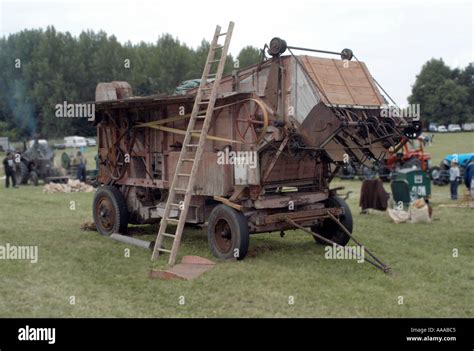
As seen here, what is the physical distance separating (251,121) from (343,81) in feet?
5.66

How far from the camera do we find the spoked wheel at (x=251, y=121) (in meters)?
9.77

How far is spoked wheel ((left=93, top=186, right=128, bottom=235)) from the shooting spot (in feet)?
42.1

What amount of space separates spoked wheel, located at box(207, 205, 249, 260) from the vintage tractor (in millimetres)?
17

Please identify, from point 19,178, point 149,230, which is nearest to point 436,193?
point 149,230

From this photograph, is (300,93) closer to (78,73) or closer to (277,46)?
(277,46)

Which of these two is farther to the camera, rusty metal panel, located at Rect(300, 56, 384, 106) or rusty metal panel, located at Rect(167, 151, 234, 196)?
rusty metal panel, located at Rect(167, 151, 234, 196)

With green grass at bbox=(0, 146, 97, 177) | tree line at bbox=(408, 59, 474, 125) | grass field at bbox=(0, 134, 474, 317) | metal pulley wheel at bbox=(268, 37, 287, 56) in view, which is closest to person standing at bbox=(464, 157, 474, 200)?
grass field at bbox=(0, 134, 474, 317)

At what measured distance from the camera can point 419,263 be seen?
33.1ft

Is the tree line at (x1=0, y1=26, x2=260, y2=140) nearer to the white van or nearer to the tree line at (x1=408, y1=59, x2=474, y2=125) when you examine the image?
the white van

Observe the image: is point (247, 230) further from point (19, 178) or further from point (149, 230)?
point (19, 178)

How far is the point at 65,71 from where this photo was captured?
5566cm

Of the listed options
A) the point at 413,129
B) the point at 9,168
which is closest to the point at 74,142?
the point at 9,168

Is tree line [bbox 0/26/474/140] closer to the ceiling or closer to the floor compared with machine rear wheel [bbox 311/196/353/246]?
closer to the ceiling

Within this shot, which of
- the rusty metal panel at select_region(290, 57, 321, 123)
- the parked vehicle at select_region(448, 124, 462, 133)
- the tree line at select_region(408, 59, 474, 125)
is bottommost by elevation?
the rusty metal panel at select_region(290, 57, 321, 123)
